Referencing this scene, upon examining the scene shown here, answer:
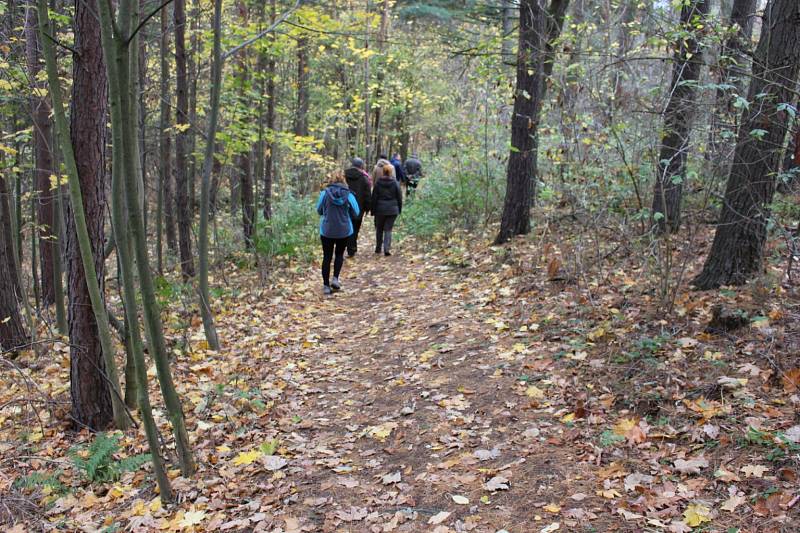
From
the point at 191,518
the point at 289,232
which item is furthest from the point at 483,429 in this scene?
the point at 289,232

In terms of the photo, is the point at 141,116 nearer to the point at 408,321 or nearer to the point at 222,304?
the point at 222,304

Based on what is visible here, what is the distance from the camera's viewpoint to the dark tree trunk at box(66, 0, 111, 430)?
5.04m

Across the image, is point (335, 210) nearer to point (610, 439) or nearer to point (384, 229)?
point (384, 229)

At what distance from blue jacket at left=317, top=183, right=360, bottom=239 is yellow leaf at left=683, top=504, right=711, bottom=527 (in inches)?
275

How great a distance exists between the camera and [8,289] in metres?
8.87

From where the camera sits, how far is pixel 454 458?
4414 mm

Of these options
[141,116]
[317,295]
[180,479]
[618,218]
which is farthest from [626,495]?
[141,116]

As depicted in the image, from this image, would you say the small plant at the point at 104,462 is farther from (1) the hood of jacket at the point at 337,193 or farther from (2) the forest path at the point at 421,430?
(1) the hood of jacket at the point at 337,193

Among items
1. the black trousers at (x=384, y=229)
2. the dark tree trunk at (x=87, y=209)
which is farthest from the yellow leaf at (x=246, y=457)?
the black trousers at (x=384, y=229)

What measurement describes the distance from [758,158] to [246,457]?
5682 mm

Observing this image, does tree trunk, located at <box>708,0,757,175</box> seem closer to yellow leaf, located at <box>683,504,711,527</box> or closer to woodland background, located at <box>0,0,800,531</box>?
woodland background, located at <box>0,0,800,531</box>

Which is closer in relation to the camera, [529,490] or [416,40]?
[529,490]

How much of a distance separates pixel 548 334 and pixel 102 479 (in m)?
4.63

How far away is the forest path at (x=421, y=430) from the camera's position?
150 inches
